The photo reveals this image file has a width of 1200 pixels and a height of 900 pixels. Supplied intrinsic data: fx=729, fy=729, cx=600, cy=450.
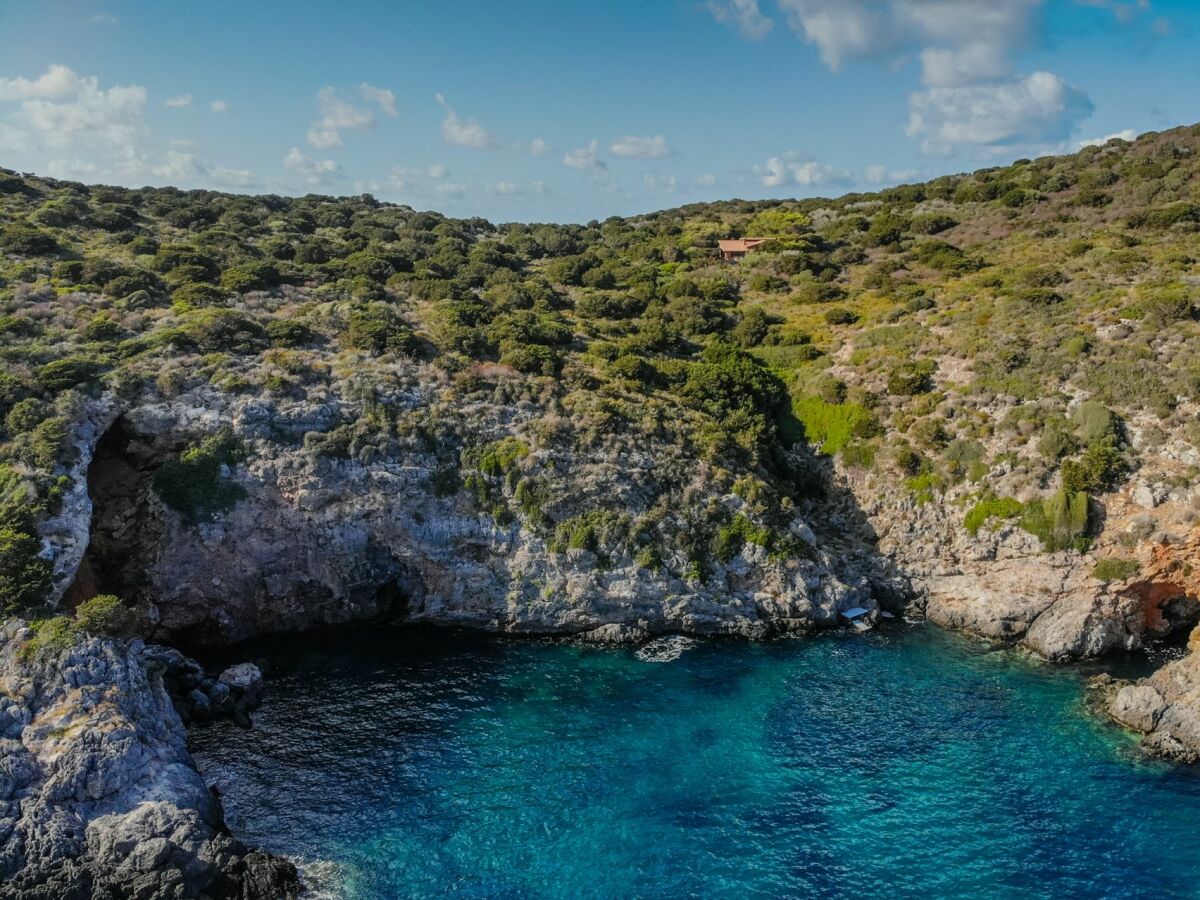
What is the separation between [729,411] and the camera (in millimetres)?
52406

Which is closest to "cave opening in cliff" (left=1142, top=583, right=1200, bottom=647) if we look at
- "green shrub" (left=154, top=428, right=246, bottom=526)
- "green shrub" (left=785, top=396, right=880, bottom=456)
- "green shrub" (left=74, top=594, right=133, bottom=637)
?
"green shrub" (left=785, top=396, right=880, bottom=456)

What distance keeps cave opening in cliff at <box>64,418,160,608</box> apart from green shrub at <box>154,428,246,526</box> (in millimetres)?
1477

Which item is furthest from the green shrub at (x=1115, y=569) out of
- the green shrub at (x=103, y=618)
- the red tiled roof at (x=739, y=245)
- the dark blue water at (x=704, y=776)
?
the red tiled roof at (x=739, y=245)

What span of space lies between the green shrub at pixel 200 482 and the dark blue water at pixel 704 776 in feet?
27.6

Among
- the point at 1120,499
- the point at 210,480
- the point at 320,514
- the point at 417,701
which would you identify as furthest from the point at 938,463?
the point at 210,480

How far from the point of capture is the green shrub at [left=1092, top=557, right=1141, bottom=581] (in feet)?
A: 127

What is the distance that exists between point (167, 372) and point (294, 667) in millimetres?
19412

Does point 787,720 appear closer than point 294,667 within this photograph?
Yes

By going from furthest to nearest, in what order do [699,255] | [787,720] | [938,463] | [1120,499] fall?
[699,255] → [938,463] → [1120,499] → [787,720]

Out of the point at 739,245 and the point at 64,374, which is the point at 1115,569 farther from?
the point at 64,374

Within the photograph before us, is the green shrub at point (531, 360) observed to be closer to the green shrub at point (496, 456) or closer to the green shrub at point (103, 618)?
the green shrub at point (496, 456)

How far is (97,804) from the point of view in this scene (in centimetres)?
2506

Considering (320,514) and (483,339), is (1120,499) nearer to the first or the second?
(483,339)

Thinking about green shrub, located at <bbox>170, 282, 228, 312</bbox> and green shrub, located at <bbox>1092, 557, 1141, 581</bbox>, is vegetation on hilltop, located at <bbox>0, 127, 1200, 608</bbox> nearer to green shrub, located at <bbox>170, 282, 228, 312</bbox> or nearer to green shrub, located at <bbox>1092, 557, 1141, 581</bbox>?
green shrub, located at <bbox>170, 282, 228, 312</bbox>
